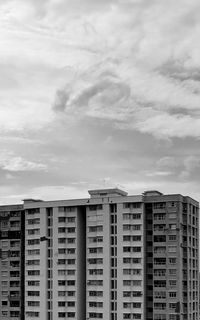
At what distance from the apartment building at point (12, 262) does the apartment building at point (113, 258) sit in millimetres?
2195

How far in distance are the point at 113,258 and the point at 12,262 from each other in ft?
59.7

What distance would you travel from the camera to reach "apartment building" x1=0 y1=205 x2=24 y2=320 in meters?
98.2

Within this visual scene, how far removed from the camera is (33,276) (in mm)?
96625

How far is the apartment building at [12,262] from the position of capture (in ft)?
322

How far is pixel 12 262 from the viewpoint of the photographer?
100312 millimetres

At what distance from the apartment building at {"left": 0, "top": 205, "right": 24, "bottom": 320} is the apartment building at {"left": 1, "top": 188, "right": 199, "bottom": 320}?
86.4 inches

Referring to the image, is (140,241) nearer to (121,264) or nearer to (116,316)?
(121,264)

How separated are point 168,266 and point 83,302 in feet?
49.0

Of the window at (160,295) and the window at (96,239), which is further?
the window at (96,239)

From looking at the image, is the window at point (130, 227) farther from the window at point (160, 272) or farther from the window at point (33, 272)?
the window at point (33, 272)

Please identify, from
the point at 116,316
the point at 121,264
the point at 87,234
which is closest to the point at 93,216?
the point at 87,234

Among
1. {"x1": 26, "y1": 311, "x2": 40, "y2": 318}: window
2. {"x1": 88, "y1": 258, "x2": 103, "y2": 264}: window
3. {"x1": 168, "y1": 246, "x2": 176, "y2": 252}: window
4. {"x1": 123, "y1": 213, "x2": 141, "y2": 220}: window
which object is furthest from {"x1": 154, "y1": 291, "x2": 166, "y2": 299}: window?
{"x1": 26, "y1": 311, "x2": 40, "y2": 318}: window

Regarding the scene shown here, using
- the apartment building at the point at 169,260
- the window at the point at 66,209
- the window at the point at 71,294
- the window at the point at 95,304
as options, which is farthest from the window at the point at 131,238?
the window at the point at 71,294

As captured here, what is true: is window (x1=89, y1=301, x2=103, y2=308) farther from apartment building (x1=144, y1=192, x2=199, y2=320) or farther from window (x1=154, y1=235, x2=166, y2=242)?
window (x1=154, y1=235, x2=166, y2=242)
